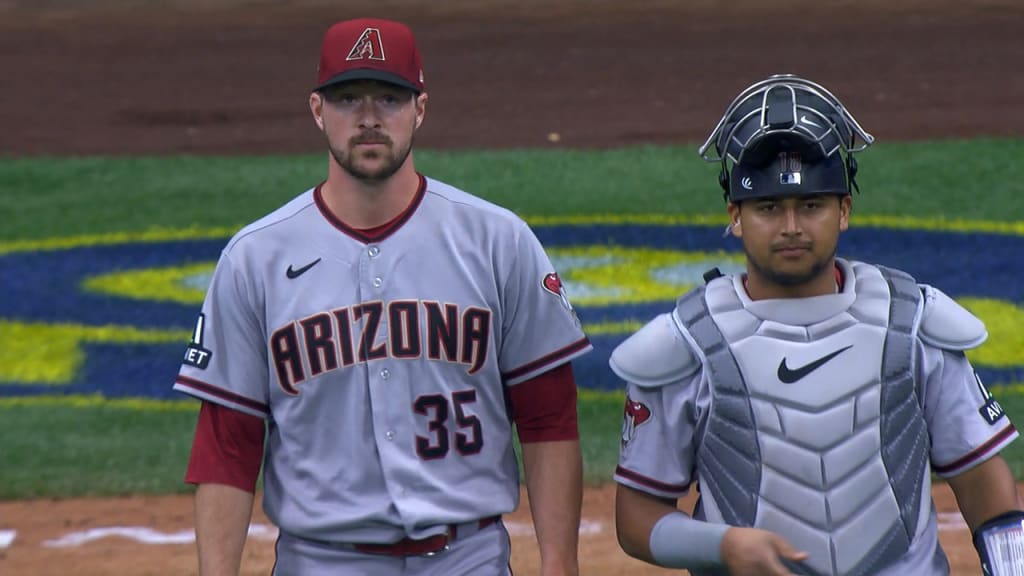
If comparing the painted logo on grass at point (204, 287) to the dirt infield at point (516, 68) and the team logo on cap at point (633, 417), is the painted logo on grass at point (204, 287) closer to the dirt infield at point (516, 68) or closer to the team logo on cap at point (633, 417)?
the dirt infield at point (516, 68)

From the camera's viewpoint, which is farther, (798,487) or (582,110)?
(582,110)

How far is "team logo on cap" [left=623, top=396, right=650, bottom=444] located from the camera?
384 centimetres

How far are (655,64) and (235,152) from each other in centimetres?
552

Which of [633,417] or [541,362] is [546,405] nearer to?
[541,362]

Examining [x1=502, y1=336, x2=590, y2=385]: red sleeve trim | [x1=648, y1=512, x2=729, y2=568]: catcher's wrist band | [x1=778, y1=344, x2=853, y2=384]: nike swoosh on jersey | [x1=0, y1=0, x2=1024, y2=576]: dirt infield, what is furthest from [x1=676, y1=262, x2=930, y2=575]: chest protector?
[x1=0, y1=0, x2=1024, y2=576]: dirt infield

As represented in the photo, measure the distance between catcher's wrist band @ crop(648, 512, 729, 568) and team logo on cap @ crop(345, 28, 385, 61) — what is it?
1.25 m

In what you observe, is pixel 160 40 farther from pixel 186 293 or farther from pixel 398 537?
pixel 398 537

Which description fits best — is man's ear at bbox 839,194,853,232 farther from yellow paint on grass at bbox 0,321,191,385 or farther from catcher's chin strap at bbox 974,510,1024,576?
yellow paint on grass at bbox 0,321,191,385

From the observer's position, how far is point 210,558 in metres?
4.07

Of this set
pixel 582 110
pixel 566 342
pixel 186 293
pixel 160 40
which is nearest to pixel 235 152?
pixel 582 110

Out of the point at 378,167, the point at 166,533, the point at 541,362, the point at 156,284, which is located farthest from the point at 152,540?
the point at 156,284

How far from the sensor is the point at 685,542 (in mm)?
3705

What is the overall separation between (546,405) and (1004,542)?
3.66ft

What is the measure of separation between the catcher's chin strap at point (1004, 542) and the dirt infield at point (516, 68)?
40.9ft
